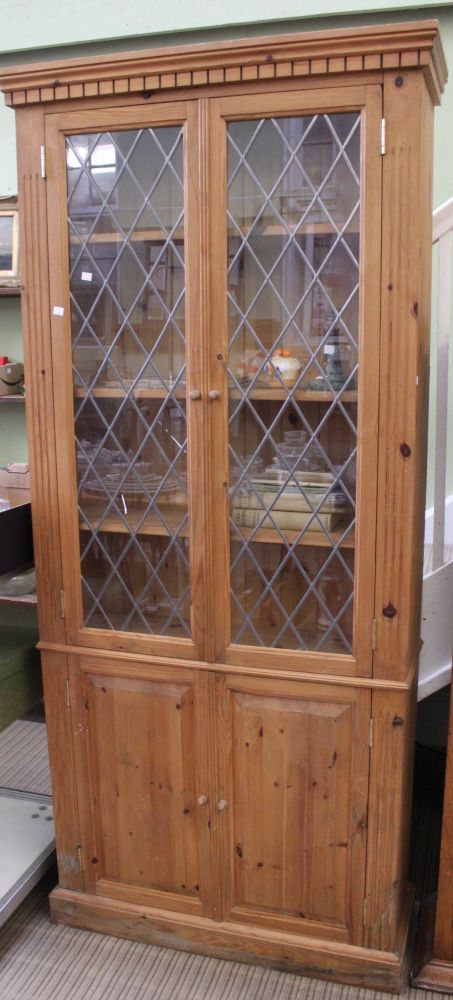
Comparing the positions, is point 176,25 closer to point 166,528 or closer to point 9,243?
point 9,243

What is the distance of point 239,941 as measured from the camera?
7.26ft

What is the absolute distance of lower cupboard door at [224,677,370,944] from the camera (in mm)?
2055

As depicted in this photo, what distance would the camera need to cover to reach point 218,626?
2086 mm

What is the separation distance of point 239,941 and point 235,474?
1.25 m

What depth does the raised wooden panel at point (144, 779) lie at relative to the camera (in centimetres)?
219

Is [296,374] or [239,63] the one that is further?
[296,374]

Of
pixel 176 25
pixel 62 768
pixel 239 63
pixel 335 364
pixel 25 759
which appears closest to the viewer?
pixel 239 63

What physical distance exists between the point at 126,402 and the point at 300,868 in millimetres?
1280

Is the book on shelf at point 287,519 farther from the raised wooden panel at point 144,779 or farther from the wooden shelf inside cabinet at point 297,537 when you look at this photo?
the raised wooden panel at point 144,779

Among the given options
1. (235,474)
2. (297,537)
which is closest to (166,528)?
(235,474)

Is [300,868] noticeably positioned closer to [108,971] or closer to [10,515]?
[108,971]

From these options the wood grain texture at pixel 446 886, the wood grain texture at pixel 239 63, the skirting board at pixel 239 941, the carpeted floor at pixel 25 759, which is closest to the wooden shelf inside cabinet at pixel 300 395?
the wood grain texture at pixel 239 63

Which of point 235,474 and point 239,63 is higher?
point 239,63

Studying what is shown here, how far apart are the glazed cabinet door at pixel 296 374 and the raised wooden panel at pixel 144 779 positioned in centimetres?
26
